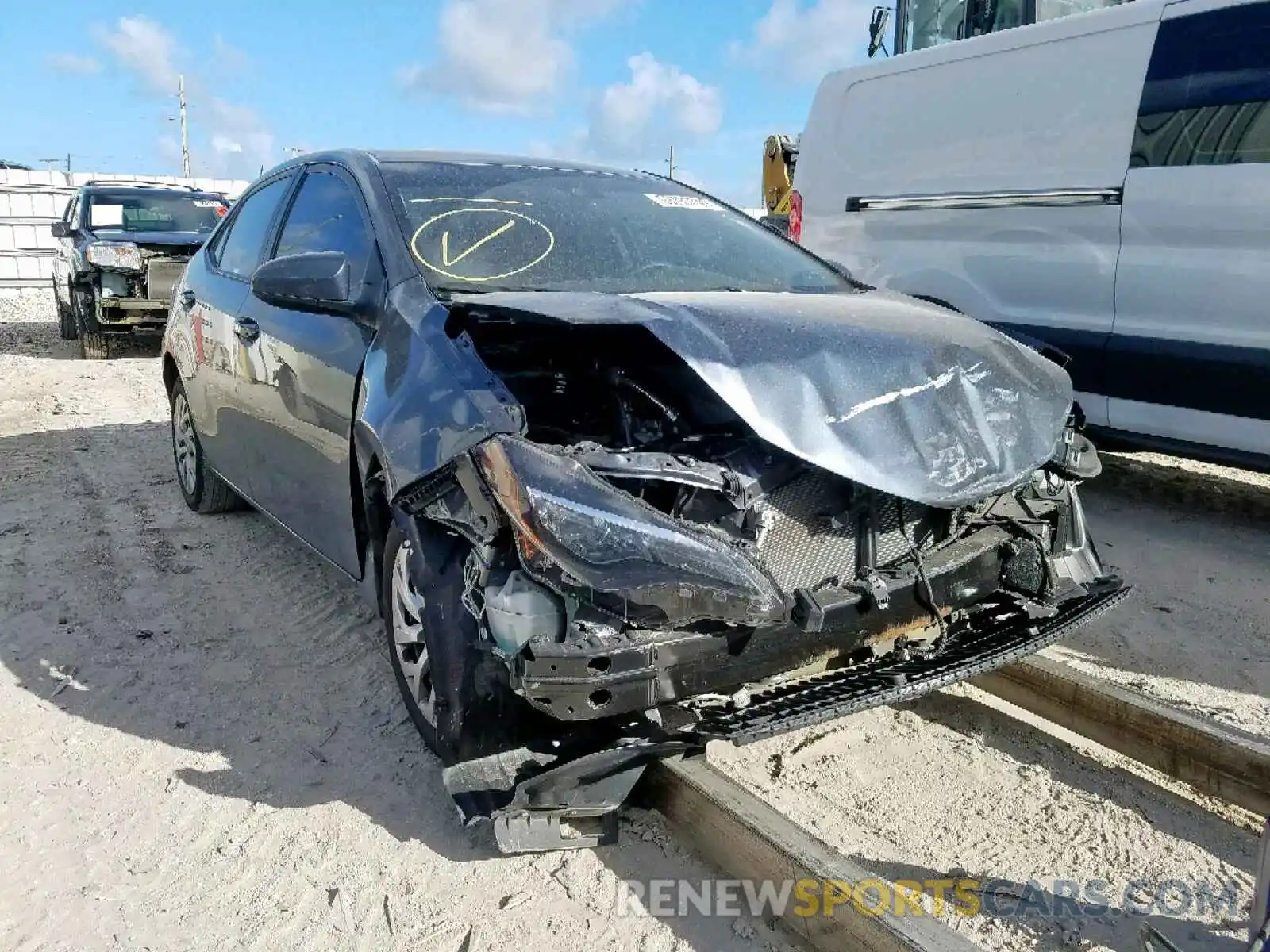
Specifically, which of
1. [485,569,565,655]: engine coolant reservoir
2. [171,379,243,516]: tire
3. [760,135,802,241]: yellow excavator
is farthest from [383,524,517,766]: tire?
[760,135,802,241]: yellow excavator

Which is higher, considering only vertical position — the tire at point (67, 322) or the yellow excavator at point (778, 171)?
the yellow excavator at point (778, 171)

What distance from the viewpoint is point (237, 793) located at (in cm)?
282

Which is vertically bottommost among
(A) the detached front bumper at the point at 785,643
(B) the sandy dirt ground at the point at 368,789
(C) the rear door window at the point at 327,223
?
(B) the sandy dirt ground at the point at 368,789

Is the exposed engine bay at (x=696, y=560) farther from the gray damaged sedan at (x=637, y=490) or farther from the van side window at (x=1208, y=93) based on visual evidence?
the van side window at (x=1208, y=93)

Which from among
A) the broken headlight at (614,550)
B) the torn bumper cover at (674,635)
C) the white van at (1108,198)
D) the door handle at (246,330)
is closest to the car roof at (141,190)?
the white van at (1108,198)

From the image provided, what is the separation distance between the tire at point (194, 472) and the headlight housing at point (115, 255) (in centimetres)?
605

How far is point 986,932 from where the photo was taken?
2.22m

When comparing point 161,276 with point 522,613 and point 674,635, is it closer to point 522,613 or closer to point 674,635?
point 522,613

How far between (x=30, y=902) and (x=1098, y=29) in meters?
5.51

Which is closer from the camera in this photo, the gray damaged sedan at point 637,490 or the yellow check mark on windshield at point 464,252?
the gray damaged sedan at point 637,490

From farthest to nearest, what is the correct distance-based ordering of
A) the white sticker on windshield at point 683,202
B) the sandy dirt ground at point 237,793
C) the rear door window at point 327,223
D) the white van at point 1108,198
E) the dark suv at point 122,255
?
the dark suv at point 122,255 → the white van at point 1108,198 → the white sticker on windshield at point 683,202 → the rear door window at point 327,223 → the sandy dirt ground at point 237,793

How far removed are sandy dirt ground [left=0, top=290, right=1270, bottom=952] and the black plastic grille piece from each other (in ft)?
1.18

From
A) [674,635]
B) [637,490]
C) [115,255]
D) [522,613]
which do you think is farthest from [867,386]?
[115,255]

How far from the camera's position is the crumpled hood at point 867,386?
2.42 meters
